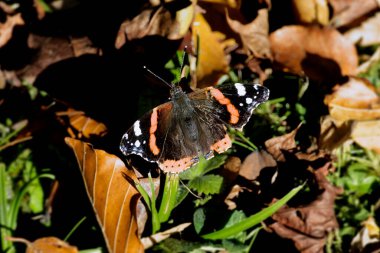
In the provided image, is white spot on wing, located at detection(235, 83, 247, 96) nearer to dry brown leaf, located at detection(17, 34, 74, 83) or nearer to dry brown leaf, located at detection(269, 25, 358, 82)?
dry brown leaf, located at detection(269, 25, 358, 82)

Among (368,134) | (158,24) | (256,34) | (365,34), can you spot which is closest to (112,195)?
(158,24)

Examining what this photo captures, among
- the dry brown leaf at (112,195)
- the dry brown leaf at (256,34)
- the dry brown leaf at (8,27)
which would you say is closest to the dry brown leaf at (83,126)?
the dry brown leaf at (112,195)

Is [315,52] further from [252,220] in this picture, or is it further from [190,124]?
[252,220]

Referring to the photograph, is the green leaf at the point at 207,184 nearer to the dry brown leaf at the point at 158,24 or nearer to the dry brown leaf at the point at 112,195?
the dry brown leaf at the point at 112,195

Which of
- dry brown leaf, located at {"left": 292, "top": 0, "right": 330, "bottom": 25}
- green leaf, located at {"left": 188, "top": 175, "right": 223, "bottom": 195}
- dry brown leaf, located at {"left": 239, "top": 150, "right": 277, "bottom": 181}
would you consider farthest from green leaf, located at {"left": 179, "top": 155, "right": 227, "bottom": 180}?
dry brown leaf, located at {"left": 292, "top": 0, "right": 330, "bottom": 25}

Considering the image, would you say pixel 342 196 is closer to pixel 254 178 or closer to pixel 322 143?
pixel 322 143

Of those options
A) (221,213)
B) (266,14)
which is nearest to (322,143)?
(221,213)
